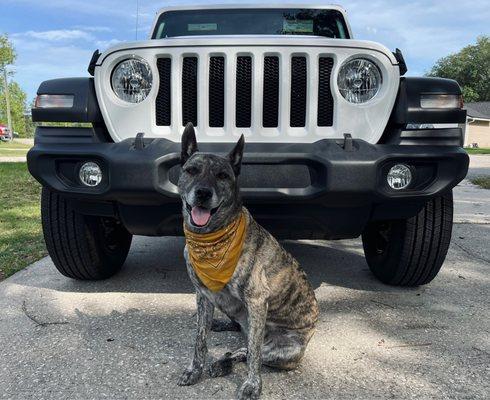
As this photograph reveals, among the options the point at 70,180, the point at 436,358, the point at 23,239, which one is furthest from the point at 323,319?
the point at 23,239

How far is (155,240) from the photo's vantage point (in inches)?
198

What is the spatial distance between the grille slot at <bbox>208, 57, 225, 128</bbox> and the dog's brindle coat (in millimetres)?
585

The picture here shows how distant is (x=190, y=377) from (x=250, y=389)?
30 centimetres

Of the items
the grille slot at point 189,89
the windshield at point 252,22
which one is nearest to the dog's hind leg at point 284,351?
the grille slot at point 189,89

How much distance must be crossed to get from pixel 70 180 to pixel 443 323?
234cm

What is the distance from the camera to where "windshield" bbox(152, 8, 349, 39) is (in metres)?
4.28

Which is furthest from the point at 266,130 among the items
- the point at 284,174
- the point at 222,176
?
the point at 222,176

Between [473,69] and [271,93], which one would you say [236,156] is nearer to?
[271,93]

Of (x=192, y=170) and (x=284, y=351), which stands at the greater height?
(x=192, y=170)

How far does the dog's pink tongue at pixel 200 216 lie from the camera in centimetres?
212

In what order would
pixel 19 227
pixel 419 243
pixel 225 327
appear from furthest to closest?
pixel 19 227 < pixel 419 243 < pixel 225 327

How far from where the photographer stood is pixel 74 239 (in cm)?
322

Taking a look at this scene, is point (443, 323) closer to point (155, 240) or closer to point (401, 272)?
point (401, 272)

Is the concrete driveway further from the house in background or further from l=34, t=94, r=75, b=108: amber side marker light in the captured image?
the house in background
